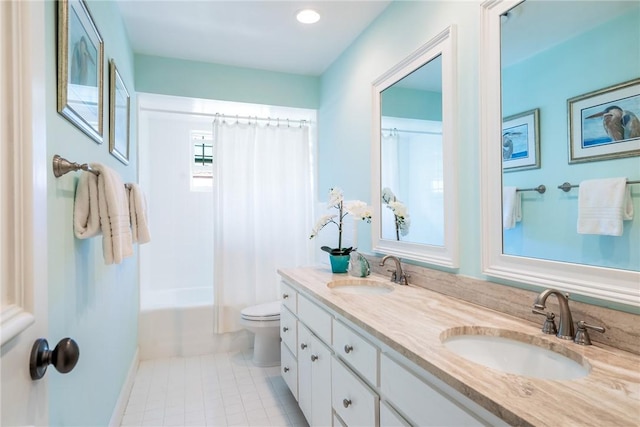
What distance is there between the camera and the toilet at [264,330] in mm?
2656

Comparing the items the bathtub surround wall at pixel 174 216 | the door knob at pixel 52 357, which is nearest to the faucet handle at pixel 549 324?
the door knob at pixel 52 357

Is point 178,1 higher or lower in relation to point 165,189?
higher

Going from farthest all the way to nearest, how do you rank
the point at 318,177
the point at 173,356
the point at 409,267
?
the point at 318,177, the point at 173,356, the point at 409,267

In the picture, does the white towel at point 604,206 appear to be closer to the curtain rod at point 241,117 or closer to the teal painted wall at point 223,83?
the teal painted wall at point 223,83

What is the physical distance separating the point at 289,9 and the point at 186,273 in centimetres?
293

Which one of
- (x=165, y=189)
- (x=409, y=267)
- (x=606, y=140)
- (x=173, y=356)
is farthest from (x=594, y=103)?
(x=165, y=189)

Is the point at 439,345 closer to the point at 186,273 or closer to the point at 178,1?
the point at 178,1

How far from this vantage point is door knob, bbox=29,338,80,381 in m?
0.59

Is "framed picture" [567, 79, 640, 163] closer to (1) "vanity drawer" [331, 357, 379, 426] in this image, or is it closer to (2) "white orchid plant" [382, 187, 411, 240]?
(2) "white orchid plant" [382, 187, 411, 240]

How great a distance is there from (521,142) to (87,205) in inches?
62.3

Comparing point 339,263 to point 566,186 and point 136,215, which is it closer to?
point 136,215

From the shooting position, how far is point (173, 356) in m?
2.90

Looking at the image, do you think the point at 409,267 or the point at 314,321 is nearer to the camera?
the point at 314,321

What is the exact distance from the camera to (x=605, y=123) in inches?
38.6
